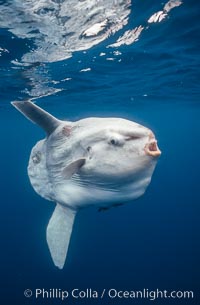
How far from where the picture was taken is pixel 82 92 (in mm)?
20125

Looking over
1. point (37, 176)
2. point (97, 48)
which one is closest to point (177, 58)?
point (97, 48)

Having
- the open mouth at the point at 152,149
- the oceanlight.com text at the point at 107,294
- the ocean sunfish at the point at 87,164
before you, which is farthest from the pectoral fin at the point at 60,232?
the oceanlight.com text at the point at 107,294

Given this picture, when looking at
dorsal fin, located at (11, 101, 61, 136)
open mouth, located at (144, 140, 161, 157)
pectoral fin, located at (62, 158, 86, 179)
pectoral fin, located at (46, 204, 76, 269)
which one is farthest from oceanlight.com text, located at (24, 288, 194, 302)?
open mouth, located at (144, 140, 161, 157)

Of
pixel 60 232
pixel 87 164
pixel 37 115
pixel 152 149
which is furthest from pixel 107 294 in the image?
pixel 152 149

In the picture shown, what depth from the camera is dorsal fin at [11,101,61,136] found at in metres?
4.50

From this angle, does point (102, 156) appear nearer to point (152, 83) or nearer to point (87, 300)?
point (87, 300)

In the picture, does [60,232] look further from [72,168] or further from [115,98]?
[115,98]

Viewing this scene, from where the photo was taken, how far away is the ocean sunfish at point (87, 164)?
10.7 ft

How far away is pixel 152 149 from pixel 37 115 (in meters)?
2.19

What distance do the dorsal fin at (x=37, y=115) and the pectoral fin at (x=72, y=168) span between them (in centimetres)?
127

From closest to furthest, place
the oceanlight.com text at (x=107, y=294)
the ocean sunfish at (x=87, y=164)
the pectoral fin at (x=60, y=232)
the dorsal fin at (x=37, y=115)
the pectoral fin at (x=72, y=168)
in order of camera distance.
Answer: the ocean sunfish at (x=87, y=164) → the pectoral fin at (x=72, y=168) → the dorsal fin at (x=37, y=115) → the pectoral fin at (x=60, y=232) → the oceanlight.com text at (x=107, y=294)

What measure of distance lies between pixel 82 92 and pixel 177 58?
27.5 ft

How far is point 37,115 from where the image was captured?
4.64m

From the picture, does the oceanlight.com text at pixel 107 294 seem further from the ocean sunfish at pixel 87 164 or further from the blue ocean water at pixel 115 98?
the ocean sunfish at pixel 87 164
